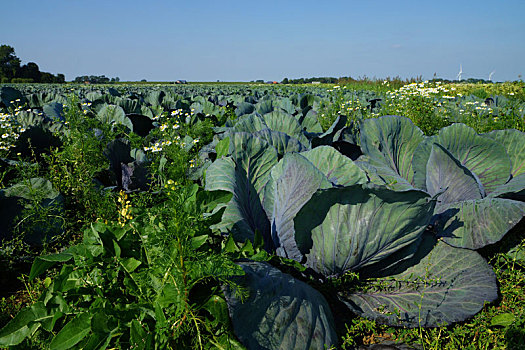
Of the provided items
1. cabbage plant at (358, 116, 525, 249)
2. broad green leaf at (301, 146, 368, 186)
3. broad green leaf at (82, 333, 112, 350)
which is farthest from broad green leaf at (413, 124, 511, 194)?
broad green leaf at (82, 333, 112, 350)

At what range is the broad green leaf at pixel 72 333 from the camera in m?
1.48

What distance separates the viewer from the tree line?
6000 centimetres

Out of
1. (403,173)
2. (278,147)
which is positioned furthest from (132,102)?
(403,173)

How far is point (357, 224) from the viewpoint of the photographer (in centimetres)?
183

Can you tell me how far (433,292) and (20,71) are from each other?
2998 inches

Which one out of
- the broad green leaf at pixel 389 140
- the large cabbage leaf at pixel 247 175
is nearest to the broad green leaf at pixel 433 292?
the large cabbage leaf at pixel 247 175

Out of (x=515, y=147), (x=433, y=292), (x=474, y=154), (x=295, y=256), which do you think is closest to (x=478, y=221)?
Result: (x=433, y=292)

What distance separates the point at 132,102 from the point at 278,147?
495 centimetres

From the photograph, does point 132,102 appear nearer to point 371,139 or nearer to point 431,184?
point 371,139

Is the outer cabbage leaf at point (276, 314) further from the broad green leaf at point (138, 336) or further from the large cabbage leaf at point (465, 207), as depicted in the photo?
the large cabbage leaf at point (465, 207)

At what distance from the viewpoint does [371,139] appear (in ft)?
9.31

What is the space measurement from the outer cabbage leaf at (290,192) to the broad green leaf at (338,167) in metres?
0.22

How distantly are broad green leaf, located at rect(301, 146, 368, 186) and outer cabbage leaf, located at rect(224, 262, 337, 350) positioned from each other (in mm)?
729

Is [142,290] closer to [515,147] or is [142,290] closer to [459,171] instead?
[459,171]
